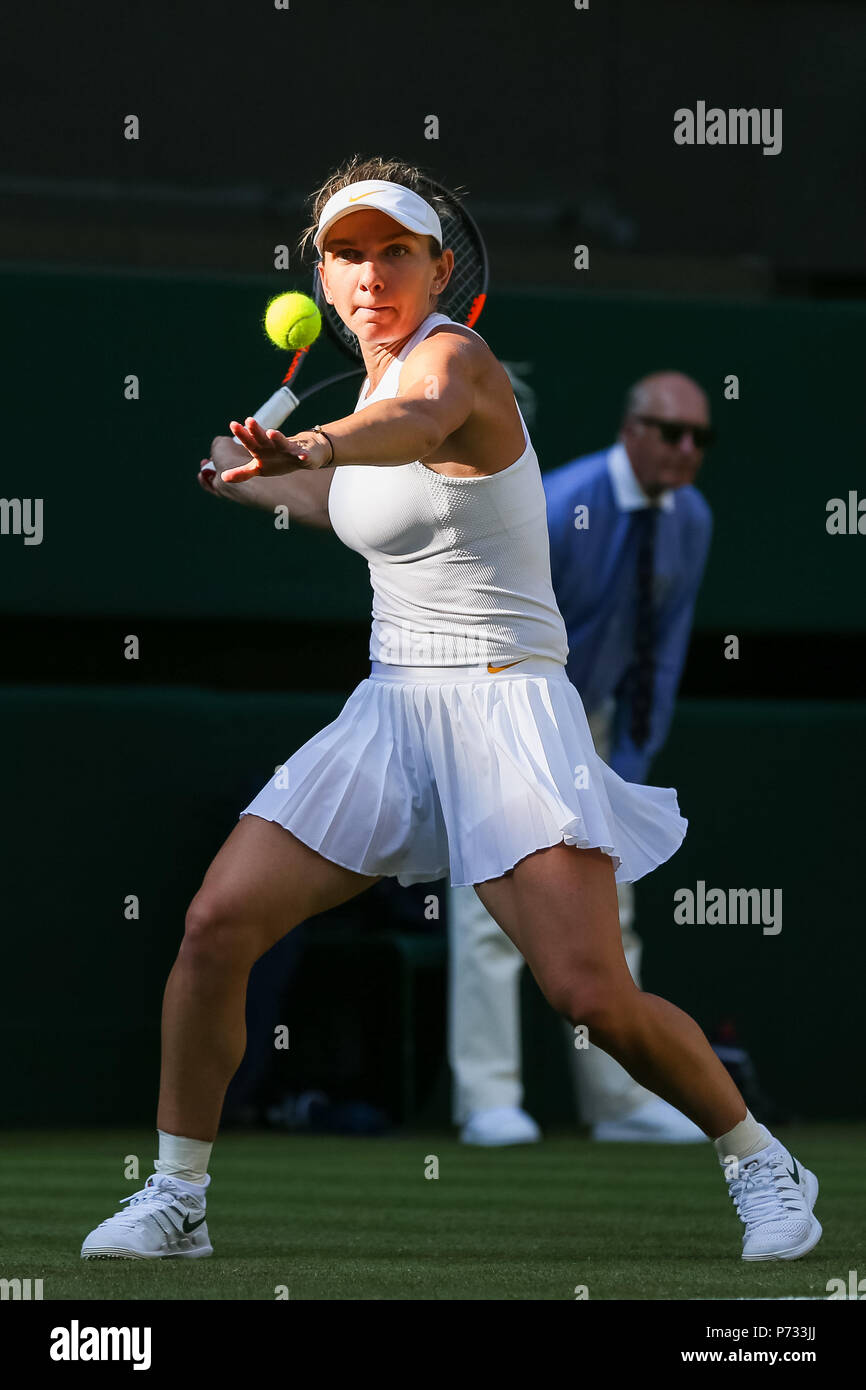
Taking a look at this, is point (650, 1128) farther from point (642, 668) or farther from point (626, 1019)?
point (626, 1019)

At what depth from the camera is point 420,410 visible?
321 cm

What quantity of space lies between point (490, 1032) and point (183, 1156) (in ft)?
8.88

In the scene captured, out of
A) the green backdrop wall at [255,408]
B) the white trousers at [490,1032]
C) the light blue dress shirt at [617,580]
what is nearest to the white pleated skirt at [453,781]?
the white trousers at [490,1032]

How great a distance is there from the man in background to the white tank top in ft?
8.88

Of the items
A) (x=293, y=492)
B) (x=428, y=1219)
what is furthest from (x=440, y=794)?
(x=428, y=1219)

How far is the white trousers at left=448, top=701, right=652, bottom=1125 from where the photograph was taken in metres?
6.30

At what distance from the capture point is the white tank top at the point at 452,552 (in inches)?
141

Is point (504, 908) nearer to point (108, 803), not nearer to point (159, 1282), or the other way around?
point (159, 1282)

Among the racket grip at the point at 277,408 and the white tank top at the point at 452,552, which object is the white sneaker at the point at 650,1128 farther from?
the racket grip at the point at 277,408

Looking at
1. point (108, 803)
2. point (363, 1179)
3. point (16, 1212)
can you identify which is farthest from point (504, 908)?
point (108, 803)

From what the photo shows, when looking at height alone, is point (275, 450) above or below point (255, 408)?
below

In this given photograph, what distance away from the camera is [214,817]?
6.93 metres

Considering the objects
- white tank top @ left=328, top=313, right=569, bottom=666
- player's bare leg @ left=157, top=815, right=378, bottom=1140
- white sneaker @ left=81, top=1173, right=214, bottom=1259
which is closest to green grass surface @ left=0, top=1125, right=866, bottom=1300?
white sneaker @ left=81, top=1173, right=214, bottom=1259

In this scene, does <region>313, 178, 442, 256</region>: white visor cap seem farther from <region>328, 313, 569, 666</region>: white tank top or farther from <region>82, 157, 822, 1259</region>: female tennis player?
<region>328, 313, 569, 666</region>: white tank top
